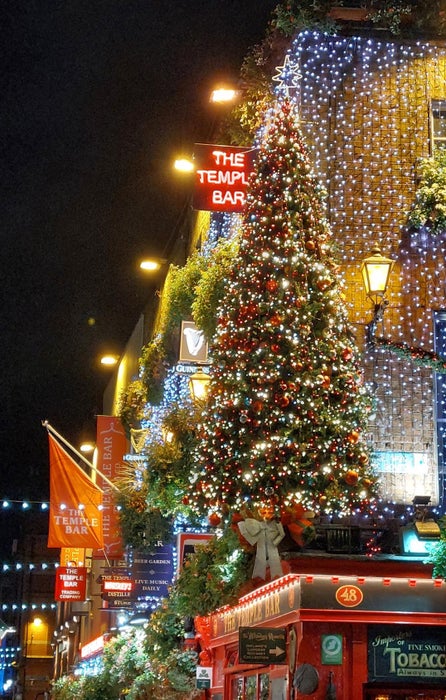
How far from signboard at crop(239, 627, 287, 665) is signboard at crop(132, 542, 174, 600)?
1108cm

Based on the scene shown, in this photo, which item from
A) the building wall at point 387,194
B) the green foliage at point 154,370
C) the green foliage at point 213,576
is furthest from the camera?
the green foliage at point 154,370

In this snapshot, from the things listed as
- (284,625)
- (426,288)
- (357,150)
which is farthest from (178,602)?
(357,150)

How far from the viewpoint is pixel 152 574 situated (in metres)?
24.8

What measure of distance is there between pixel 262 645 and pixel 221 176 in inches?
387

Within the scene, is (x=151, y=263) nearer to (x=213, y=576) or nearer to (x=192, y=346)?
(x=192, y=346)

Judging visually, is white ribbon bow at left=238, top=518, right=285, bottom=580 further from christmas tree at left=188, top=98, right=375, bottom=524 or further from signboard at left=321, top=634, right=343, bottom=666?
signboard at left=321, top=634, right=343, bottom=666

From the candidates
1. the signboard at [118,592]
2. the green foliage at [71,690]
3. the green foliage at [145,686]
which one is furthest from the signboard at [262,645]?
the green foliage at [71,690]

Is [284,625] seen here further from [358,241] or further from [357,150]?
[357,150]

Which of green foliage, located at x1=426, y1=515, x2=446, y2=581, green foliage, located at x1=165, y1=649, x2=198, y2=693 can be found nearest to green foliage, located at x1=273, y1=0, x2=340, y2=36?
green foliage, located at x1=426, y1=515, x2=446, y2=581

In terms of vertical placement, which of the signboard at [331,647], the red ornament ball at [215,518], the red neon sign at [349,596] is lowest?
the signboard at [331,647]

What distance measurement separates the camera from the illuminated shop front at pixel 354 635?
13062mm

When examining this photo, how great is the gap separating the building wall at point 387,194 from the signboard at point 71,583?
26.8 m

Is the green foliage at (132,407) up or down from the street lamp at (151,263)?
down

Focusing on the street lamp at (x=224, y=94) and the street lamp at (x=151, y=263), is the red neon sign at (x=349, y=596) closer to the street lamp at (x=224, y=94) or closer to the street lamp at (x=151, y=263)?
the street lamp at (x=224, y=94)
